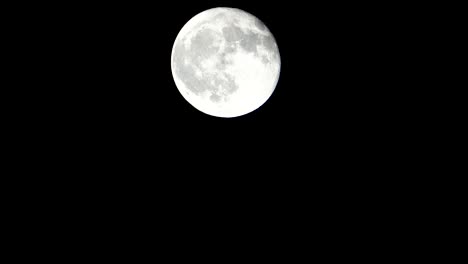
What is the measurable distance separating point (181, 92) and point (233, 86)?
0.70 metres

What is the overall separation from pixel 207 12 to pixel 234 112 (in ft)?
3.67

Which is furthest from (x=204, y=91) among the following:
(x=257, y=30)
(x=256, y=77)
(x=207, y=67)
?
(x=257, y=30)

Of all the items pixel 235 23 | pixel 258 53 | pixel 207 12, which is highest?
pixel 207 12

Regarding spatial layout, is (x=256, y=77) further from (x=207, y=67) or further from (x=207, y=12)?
(x=207, y=12)

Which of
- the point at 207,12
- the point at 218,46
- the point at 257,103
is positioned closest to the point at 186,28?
the point at 207,12

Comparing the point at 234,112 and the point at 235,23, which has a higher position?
the point at 235,23

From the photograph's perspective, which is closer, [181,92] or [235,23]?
[235,23]

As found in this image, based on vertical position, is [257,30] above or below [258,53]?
above

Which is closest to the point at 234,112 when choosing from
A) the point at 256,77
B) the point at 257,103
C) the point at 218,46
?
the point at 257,103

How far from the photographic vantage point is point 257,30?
148 inches

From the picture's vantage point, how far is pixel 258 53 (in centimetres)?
365

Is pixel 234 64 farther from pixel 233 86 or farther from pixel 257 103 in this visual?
pixel 257 103

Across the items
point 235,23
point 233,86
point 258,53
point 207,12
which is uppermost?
point 207,12

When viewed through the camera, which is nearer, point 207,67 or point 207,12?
point 207,67
